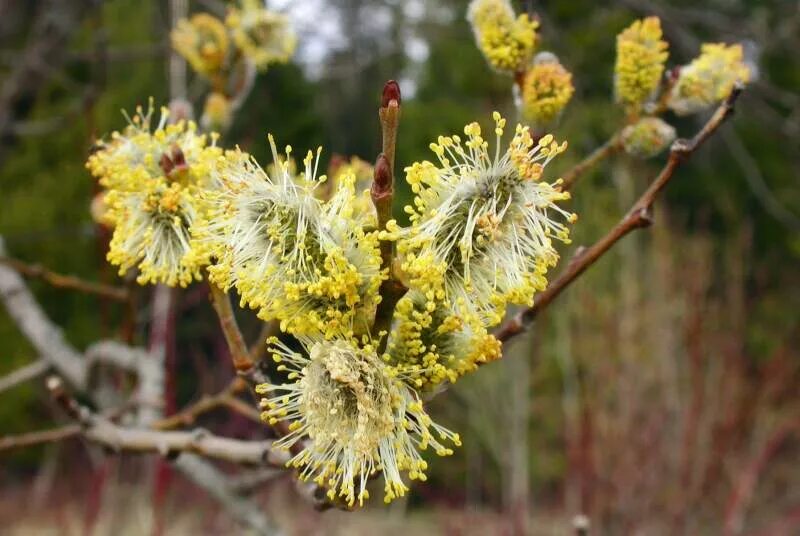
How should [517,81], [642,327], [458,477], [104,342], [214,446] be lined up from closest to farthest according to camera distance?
[214,446]
[517,81]
[104,342]
[642,327]
[458,477]

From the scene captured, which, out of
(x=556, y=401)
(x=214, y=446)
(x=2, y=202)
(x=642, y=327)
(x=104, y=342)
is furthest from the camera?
(x=2, y=202)

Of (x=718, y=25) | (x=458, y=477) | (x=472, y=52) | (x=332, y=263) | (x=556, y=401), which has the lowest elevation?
(x=458, y=477)

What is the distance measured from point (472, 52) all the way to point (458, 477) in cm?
567

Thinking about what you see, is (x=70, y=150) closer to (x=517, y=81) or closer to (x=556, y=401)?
(x=556, y=401)

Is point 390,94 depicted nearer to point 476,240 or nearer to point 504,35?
point 476,240

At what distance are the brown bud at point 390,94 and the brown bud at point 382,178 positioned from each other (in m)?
0.05

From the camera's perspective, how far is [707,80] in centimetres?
131

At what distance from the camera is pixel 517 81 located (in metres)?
1.28

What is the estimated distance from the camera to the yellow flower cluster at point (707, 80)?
131 cm

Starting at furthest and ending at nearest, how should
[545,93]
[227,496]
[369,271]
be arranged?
1. [227,496]
2. [545,93]
3. [369,271]

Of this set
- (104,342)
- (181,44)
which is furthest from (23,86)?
(181,44)

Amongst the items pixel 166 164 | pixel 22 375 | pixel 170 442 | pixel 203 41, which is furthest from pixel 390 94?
pixel 22 375

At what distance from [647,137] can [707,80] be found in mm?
173

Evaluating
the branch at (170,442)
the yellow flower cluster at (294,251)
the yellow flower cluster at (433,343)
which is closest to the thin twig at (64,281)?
the branch at (170,442)
